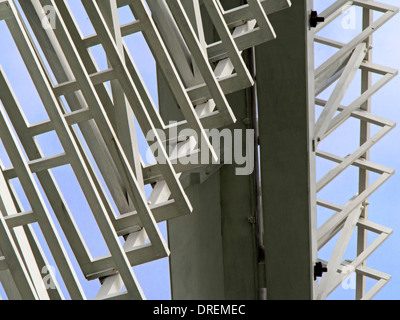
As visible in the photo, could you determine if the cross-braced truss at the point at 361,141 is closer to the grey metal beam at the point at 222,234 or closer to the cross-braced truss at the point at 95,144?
the grey metal beam at the point at 222,234

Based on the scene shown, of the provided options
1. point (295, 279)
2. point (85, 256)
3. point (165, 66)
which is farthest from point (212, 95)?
point (295, 279)

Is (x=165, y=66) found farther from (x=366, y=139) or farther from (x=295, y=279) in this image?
(x=366, y=139)

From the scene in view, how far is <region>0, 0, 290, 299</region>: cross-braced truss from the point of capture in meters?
2.62

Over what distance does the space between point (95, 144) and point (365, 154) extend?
4123mm

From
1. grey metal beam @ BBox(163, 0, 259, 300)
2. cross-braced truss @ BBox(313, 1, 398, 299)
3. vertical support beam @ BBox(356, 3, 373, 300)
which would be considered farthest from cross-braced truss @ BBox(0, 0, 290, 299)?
vertical support beam @ BBox(356, 3, 373, 300)

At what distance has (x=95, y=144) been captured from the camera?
303 centimetres

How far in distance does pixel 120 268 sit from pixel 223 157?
2.69 meters

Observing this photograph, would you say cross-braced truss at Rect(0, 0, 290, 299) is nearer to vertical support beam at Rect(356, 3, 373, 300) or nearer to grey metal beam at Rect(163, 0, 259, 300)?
grey metal beam at Rect(163, 0, 259, 300)

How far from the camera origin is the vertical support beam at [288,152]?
5195 mm

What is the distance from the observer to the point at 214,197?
215 inches

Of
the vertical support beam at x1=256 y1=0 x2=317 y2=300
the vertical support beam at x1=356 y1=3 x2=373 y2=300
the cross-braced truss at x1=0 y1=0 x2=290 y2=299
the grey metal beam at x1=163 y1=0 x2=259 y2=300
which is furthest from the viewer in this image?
the vertical support beam at x1=356 y1=3 x2=373 y2=300

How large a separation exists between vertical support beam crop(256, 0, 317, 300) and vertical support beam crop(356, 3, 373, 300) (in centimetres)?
135

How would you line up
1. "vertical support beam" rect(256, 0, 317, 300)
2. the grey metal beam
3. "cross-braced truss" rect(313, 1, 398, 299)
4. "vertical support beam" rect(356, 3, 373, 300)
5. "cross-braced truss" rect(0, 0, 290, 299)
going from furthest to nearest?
"vertical support beam" rect(356, 3, 373, 300) < "cross-braced truss" rect(313, 1, 398, 299) < "vertical support beam" rect(256, 0, 317, 300) < the grey metal beam < "cross-braced truss" rect(0, 0, 290, 299)

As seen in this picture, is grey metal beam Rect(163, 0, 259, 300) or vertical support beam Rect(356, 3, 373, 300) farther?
vertical support beam Rect(356, 3, 373, 300)
